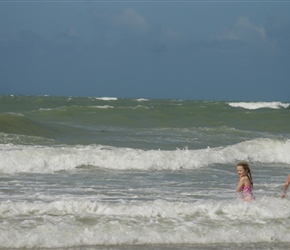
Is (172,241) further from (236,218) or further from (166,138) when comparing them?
(166,138)

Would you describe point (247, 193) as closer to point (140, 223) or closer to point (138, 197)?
point (138, 197)

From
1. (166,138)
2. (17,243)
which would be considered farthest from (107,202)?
(166,138)

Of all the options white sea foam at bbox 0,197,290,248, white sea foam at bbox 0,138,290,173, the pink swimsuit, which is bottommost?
white sea foam at bbox 0,197,290,248

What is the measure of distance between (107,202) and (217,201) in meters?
1.75

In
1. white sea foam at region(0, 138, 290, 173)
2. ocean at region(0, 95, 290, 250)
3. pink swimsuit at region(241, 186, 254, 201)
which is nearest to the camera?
ocean at region(0, 95, 290, 250)

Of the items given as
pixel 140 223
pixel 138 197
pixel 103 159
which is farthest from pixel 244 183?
pixel 103 159

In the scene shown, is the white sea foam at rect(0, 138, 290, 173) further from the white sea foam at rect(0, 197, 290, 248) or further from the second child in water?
the second child in water

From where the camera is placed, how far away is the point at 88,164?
14648 millimetres

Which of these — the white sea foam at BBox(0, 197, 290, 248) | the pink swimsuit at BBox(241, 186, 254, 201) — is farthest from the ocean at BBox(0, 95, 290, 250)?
the pink swimsuit at BBox(241, 186, 254, 201)

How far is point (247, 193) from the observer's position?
9.95m

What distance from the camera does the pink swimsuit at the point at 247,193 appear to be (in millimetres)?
9852

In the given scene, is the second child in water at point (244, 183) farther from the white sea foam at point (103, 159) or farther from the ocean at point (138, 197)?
the white sea foam at point (103, 159)

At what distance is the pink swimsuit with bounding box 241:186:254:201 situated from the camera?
985 centimetres

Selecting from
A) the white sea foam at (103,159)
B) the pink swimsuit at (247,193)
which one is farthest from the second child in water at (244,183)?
the white sea foam at (103,159)
